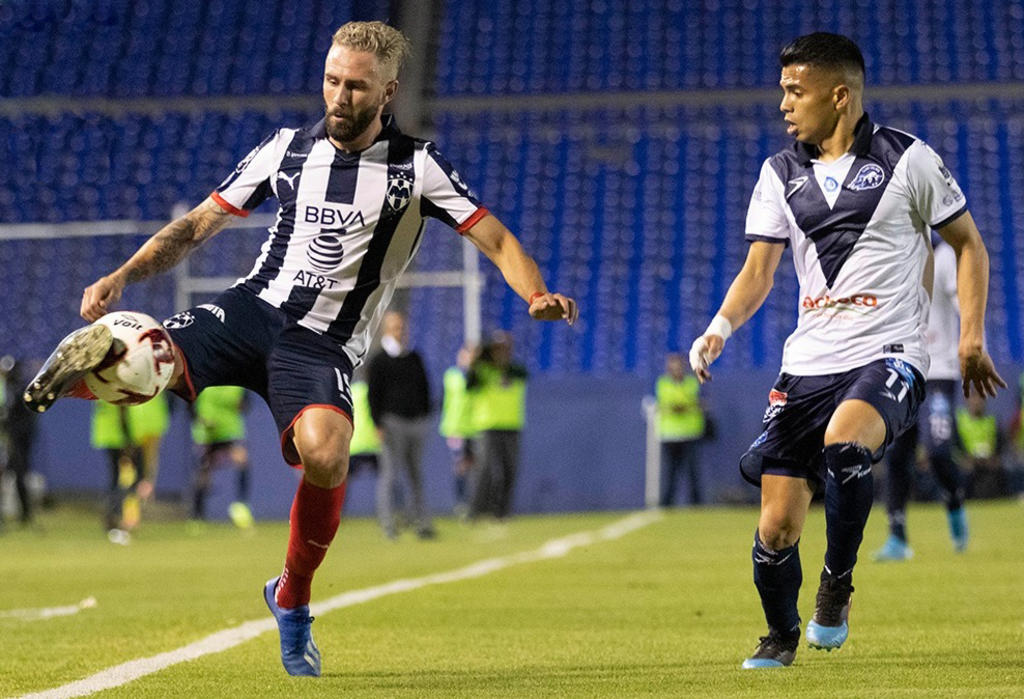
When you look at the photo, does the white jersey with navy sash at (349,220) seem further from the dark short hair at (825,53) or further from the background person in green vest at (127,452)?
the background person in green vest at (127,452)

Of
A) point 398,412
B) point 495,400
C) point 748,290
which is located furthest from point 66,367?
point 495,400

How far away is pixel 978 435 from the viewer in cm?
2014

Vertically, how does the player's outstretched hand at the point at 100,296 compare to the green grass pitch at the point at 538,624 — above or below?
above

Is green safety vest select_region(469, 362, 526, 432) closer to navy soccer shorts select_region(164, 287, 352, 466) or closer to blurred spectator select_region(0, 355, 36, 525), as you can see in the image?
blurred spectator select_region(0, 355, 36, 525)

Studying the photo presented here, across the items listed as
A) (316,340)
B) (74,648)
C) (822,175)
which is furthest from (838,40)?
(74,648)

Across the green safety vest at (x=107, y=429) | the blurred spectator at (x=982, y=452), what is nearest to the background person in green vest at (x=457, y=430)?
the green safety vest at (x=107, y=429)

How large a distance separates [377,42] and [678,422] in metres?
15.6

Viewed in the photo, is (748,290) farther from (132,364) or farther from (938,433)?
(938,433)

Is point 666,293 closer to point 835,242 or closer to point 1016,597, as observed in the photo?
point 1016,597

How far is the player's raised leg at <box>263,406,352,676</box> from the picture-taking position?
4.70 metres

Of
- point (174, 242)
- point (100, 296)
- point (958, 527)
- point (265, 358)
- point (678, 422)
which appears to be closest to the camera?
point (100, 296)

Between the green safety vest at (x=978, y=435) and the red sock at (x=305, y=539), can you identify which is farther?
the green safety vest at (x=978, y=435)

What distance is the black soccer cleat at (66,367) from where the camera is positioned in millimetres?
4289

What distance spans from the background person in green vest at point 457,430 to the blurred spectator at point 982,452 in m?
5.86
